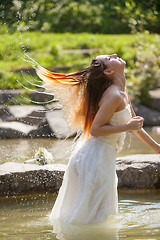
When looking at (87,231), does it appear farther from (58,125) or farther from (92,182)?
(58,125)

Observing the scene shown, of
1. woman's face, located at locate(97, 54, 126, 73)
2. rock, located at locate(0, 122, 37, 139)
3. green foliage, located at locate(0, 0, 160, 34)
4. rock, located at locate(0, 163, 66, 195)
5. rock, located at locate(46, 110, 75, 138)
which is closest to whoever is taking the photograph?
woman's face, located at locate(97, 54, 126, 73)


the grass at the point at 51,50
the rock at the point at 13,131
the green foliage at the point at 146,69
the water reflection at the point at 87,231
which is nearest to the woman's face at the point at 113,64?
the water reflection at the point at 87,231

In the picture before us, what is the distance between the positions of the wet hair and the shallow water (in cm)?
79

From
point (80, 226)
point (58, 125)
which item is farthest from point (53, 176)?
A: point (58, 125)

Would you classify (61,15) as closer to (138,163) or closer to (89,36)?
(89,36)

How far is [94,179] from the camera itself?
11.6ft

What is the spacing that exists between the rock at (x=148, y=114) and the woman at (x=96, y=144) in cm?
586

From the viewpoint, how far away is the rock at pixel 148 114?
9.41m

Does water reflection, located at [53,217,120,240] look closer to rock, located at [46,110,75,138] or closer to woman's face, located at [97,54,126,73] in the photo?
woman's face, located at [97,54,126,73]

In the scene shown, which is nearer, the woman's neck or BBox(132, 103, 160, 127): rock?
the woman's neck

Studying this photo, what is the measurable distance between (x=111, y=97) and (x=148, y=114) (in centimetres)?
624

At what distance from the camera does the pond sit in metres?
6.31

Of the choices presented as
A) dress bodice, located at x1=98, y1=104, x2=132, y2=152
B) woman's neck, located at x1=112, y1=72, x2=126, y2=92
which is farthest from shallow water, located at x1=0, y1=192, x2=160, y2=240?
woman's neck, located at x1=112, y1=72, x2=126, y2=92

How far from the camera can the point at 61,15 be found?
16719mm
